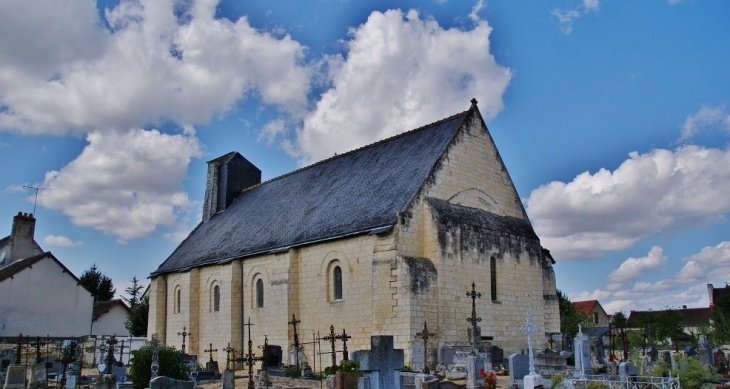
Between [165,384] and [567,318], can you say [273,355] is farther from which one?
[567,318]

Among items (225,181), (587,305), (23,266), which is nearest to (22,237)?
(23,266)

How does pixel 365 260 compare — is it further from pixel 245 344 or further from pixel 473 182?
pixel 245 344

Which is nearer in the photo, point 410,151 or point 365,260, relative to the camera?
point 365,260

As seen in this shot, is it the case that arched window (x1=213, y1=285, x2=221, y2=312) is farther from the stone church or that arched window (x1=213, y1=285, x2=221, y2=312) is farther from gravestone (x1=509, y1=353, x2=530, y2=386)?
gravestone (x1=509, y1=353, x2=530, y2=386)

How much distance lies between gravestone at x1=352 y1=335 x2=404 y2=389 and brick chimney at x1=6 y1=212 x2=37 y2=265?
3225 cm

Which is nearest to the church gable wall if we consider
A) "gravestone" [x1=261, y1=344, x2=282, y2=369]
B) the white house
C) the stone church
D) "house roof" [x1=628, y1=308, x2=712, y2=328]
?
the stone church

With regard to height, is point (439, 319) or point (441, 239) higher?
point (441, 239)

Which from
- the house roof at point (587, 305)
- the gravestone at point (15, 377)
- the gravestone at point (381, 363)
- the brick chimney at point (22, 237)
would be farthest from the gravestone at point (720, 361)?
the house roof at point (587, 305)

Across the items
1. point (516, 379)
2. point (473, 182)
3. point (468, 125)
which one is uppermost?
point (468, 125)

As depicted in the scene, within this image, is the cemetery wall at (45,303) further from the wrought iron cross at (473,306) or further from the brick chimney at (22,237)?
the wrought iron cross at (473,306)

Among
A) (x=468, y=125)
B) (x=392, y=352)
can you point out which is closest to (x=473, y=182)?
(x=468, y=125)

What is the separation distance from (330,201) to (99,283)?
3608cm

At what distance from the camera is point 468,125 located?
2361 centimetres

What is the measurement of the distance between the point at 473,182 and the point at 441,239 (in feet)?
11.8
